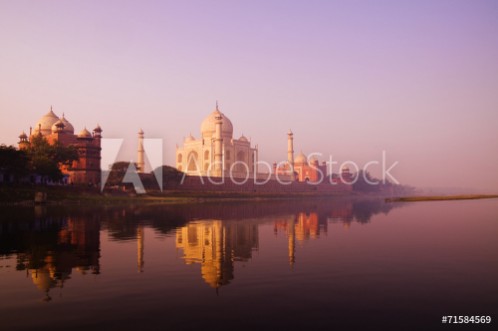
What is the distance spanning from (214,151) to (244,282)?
6650 centimetres

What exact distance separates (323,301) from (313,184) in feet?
272

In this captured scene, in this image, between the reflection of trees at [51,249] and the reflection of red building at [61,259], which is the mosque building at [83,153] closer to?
the reflection of trees at [51,249]

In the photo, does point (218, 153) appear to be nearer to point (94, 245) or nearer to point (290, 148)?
point (290, 148)

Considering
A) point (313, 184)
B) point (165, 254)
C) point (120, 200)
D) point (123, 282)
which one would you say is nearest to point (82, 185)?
point (120, 200)

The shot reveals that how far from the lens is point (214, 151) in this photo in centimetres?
7481

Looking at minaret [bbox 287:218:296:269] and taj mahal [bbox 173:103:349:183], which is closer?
minaret [bbox 287:218:296:269]

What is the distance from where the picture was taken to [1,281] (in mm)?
8945

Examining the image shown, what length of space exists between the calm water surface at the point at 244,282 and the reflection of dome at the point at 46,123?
173 feet

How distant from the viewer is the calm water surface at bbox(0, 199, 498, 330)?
6.45 meters

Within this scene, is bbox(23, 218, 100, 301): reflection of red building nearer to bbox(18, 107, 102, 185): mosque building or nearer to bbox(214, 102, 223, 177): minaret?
bbox(18, 107, 102, 185): mosque building

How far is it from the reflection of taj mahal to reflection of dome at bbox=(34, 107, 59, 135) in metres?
24.7

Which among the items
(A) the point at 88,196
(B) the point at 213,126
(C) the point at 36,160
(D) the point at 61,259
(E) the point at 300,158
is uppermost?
(B) the point at 213,126

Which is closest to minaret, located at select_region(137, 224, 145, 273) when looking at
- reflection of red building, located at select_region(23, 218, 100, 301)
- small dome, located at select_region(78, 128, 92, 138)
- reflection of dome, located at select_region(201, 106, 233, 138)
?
reflection of red building, located at select_region(23, 218, 100, 301)

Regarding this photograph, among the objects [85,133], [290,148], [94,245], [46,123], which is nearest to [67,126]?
[46,123]
